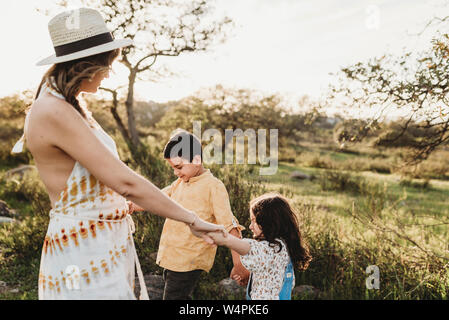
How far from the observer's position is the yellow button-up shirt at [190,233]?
2.61 m

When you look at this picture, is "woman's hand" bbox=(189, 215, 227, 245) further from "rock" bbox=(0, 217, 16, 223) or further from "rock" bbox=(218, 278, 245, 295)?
"rock" bbox=(0, 217, 16, 223)

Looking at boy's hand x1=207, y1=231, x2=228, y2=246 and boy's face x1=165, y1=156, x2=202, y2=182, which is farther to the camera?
boy's face x1=165, y1=156, x2=202, y2=182

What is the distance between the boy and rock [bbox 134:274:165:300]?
1.03 metres

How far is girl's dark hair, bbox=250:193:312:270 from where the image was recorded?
2.33 m

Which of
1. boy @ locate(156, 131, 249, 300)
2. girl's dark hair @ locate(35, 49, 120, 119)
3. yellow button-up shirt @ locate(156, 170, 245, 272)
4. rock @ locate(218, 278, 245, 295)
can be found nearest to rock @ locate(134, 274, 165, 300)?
rock @ locate(218, 278, 245, 295)

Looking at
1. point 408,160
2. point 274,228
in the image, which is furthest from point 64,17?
point 408,160

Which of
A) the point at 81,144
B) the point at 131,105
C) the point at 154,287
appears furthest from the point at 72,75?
the point at 131,105

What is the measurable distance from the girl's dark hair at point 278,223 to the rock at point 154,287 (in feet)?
5.79

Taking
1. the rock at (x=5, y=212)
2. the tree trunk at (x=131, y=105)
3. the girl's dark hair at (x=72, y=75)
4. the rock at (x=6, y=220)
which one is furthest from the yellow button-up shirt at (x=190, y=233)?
the tree trunk at (x=131, y=105)

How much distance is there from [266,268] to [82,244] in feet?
3.71

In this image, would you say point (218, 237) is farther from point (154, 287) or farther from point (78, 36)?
point (154, 287)

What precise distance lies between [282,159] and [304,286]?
71.7ft

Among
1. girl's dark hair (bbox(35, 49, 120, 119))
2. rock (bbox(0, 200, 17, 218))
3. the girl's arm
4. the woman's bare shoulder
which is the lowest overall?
rock (bbox(0, 200, 17, 218))

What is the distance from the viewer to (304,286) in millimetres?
3766
